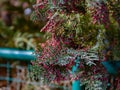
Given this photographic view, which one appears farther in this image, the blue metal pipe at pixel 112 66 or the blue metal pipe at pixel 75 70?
the blue metal pipe at pixel 112 66

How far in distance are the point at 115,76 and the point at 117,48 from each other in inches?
5.6

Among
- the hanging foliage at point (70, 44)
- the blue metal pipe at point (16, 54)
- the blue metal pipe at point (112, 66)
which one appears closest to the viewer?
the hanging foliage at point (70, 44)

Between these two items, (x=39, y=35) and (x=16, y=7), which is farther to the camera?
(x=16, y=7)

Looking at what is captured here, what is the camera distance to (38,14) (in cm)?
134

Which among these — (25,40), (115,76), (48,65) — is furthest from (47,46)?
(25,40)

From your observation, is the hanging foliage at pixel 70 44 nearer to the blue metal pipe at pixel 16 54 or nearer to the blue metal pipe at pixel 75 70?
the blue metal pipe at pixel 75 70

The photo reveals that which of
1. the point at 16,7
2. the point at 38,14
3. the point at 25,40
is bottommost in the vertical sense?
the point at 25,40

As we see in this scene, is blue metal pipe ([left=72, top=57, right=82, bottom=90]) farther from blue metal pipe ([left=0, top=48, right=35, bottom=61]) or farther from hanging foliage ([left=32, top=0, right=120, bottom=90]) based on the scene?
blue metal pipe ([left=0, top=48, right=35, bottom=61])

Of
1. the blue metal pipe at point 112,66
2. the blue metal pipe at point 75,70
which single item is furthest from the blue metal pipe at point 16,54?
the blue metal pipe at point 75,70

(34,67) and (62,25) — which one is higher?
(62,25)

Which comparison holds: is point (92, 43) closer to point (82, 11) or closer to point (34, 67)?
point (82, 11)

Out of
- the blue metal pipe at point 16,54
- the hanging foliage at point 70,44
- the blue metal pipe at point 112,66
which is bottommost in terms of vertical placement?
the blue metal pipe at point 16,54

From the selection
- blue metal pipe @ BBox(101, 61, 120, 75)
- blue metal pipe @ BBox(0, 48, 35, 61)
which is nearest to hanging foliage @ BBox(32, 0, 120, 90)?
blue metal pipe @ BBox(101, 61, 120, 75)

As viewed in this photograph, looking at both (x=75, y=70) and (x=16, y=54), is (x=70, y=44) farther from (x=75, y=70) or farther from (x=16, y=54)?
(x=16, y=54)
